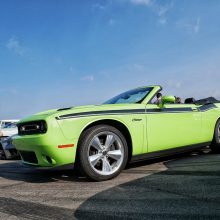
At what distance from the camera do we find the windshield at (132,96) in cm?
536

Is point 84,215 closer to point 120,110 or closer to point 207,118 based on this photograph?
point 120,110

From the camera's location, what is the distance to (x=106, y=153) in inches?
177

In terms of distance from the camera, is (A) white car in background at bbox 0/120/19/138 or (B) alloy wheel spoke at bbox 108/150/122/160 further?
(A) white car in background at bbox 0/120/19/138

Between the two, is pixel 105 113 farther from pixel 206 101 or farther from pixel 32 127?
pixel 206 101

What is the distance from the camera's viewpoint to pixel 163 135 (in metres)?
5.10

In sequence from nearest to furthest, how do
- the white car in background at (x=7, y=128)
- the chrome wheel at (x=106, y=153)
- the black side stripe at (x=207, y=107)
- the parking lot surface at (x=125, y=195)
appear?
the parking lot surface at (x=125, y=195), the chrome wheel at (x=106, y=153), the black side stripe at (x=207, y=107), the white car in background at (x=7, y=128)

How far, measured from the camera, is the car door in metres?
4.97

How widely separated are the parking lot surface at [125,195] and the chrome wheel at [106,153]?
19 centimetres

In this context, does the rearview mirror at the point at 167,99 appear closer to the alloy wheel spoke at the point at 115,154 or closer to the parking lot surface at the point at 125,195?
the parking lot surface at the point at 125,195

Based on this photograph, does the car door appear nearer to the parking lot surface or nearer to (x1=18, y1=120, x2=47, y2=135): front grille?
the parking lot surface

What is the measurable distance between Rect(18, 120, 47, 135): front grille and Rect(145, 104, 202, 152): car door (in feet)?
5.17

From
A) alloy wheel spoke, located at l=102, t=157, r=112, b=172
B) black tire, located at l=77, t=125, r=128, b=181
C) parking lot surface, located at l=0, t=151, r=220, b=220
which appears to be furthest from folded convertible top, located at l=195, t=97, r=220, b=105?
alloy wheel spoke, located at l=102, t=157, r=112, b=172

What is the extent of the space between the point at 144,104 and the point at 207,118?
1.59 m

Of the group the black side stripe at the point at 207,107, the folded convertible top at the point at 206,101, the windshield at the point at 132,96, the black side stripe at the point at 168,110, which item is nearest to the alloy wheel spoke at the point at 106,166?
the black side stripe at the point at 168,110
